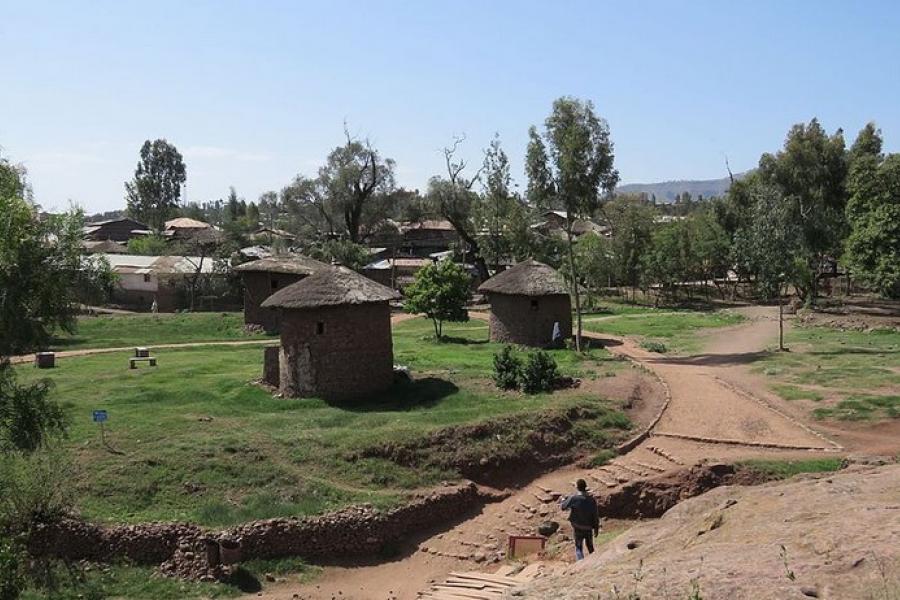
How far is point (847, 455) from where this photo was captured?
19.6 meters

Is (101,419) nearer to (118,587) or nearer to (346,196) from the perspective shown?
(118,587)

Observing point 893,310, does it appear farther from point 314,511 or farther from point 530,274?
point 314,511

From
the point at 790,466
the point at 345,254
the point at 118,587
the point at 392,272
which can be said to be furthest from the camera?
the point at 392,272

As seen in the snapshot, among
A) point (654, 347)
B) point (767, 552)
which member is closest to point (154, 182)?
point (654, 347)

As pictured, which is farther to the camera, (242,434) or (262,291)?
(262,291)

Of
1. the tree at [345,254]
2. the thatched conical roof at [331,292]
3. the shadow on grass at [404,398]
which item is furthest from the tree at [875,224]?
the tree at [345,254]

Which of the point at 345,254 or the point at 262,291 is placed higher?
the point at 345,254

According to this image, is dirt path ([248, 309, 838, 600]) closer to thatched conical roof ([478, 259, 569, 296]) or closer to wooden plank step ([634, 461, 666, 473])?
wooden plank step ([634, 461, 666, 473])

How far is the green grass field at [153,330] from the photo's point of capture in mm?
39438

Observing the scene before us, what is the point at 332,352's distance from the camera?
2439 cm

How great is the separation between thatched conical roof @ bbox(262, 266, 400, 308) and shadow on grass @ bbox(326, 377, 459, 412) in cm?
294

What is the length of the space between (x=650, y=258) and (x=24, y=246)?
4806cm

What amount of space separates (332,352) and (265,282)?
734 inches

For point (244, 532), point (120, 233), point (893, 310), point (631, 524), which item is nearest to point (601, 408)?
point (631, 524)
